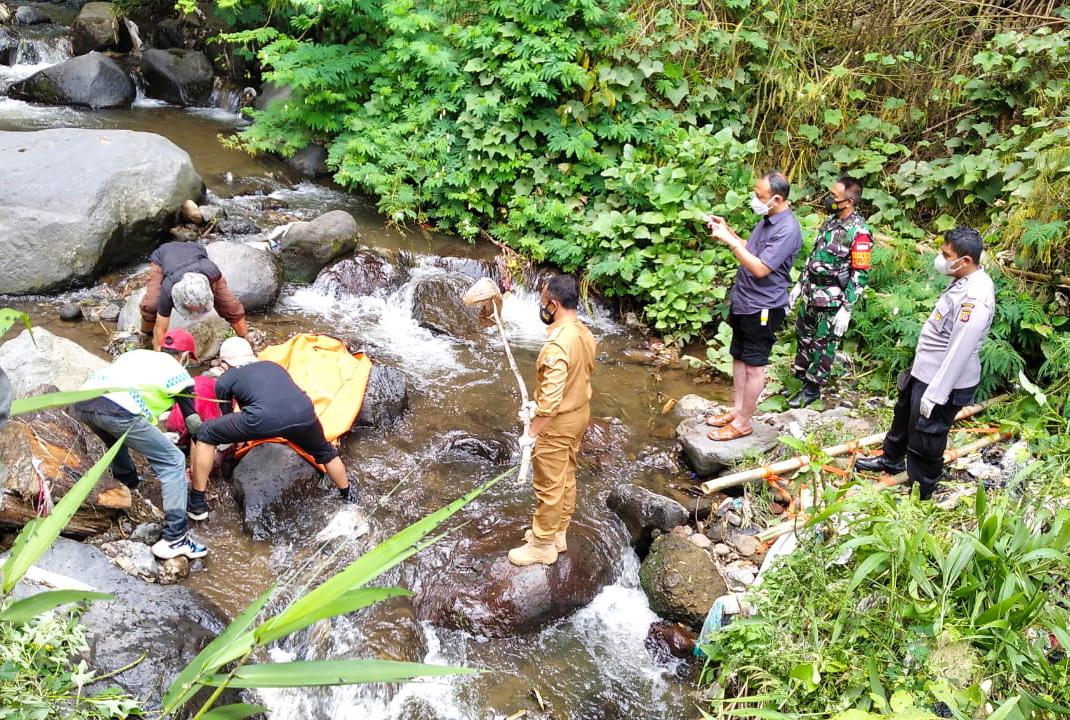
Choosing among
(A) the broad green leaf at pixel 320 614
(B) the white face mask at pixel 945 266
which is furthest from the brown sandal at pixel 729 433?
(A) the broad green leaf at pixel 320 614

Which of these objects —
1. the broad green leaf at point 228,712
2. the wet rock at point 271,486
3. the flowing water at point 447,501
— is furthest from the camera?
the wet rock at point 271,486

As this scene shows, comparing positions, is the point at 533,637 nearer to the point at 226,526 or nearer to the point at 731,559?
the point at 731,559

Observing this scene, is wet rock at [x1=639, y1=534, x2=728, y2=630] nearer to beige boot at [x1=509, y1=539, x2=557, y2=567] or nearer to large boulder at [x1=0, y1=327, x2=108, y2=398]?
beige boot at [x1=509, y1=539, x2=557, y2=567]

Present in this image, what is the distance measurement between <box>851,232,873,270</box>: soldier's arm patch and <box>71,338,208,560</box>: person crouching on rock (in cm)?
514

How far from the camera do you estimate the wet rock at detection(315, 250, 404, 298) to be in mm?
8469

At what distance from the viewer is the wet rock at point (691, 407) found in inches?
275

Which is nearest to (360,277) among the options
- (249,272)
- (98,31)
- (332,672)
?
(249,272)

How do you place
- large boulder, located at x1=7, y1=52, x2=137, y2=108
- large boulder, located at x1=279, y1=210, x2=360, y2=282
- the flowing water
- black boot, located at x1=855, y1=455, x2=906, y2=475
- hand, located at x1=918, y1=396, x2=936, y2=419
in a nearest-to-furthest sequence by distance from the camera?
1. the flowing water
2. hand, located at x1=918, y1=396, x2=936, y2=419
3. black boot, located at x1=855, y1=455, x2=906, y2=475
4. large boulder, located at x1=279, y1=210, x2=360, y2=282
5. large boulder, located at x1=7, y1=52, x2=137, y2=108

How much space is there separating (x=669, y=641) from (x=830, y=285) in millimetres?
3362

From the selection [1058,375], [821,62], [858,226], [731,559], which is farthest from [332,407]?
[821,62]

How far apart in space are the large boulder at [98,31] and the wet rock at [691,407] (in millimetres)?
12604

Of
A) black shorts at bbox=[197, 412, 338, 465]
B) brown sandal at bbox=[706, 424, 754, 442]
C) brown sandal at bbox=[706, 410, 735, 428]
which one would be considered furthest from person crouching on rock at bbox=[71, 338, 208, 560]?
brown sandal at bbox=[706, 410, 735, 428]

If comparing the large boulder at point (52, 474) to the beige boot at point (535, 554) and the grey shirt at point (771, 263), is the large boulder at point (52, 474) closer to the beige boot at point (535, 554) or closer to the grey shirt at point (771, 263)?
the beige boot at point (535, 554)

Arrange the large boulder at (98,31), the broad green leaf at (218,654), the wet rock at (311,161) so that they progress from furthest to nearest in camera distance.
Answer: the large boulder at (98,31), the wet rock at (311,161), the broad green leaf at (218,654)
